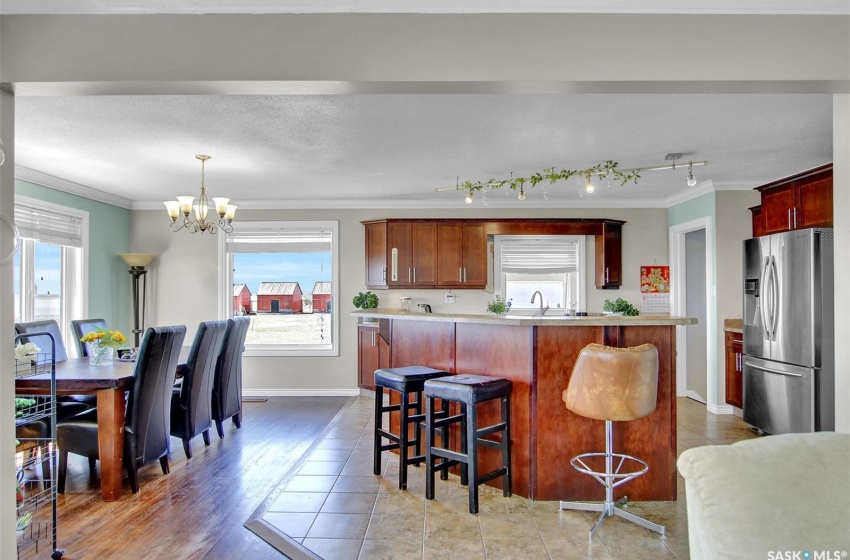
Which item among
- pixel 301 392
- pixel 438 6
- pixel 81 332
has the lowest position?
pixel 301 392

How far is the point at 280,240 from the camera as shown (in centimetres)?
629

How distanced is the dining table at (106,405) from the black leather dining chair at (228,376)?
4.10 ft

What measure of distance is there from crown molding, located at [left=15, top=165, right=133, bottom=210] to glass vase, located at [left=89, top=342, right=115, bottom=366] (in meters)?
1.97

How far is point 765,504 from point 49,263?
5865 millimetres

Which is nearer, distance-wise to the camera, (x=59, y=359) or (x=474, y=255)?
(x=59, y=359)

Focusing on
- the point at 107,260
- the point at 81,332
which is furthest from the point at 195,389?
the point at 107,260

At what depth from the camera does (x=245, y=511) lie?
115 inches

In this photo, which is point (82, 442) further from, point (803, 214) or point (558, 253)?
point (803, 214)

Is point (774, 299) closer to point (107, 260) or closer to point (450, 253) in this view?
point (450, 253)

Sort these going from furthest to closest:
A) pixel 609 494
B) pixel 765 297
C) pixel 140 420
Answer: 1. pixel 765 297
2. pixel 140 420
3. pixel 609 494

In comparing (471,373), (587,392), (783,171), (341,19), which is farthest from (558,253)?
(341,19)

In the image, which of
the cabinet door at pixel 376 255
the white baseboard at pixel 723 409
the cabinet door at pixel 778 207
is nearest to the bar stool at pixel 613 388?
the cabinet door at pixel 778 207

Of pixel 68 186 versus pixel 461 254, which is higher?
pixel 68 186

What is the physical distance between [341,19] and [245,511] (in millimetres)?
2587
